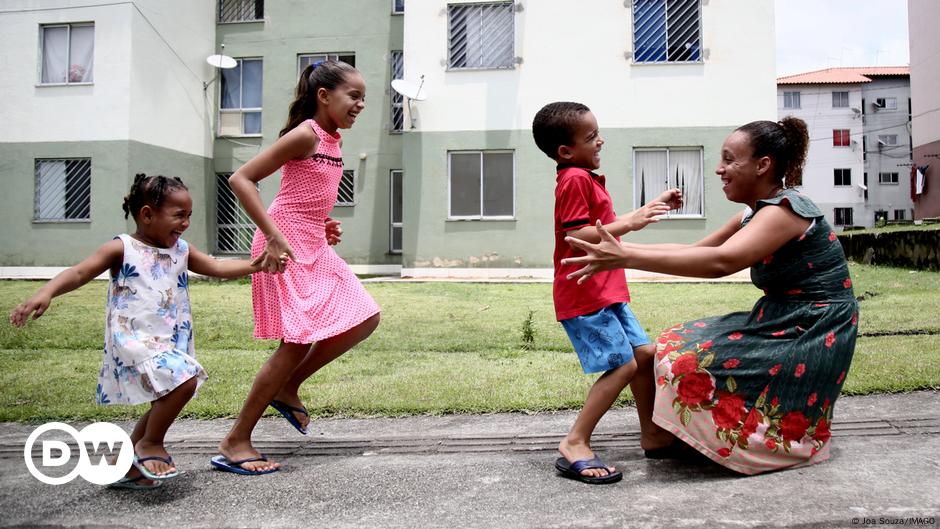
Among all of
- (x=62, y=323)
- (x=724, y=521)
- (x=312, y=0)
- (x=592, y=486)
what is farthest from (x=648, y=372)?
(x=312, y=0)

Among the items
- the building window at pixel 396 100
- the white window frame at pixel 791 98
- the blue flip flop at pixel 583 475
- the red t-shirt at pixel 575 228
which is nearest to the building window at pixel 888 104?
the white window frame at pixel 791 98

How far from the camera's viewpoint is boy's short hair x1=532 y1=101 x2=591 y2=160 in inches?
113

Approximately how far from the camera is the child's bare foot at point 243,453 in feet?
9.36

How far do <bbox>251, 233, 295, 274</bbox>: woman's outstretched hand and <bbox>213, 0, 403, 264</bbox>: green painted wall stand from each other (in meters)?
14.1

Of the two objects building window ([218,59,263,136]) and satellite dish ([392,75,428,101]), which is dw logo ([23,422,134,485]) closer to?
satellite dish ([392,75,428,101])

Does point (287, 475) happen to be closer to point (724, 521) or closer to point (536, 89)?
point (724, 521)

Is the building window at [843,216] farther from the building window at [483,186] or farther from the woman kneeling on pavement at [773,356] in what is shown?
the woman kneeling on pavement at [773,356]

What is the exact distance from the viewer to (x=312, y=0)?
1734 cm

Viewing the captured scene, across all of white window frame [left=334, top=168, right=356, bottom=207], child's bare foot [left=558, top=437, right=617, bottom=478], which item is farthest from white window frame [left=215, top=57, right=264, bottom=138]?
child's bare foot [left=558, top=437, right=617, bottom=478]

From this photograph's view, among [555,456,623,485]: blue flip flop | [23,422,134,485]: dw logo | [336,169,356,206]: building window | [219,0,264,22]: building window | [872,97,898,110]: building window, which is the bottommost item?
[23,422,134,485]: dw logo

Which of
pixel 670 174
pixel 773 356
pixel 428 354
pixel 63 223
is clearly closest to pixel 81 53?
pixel 63 223

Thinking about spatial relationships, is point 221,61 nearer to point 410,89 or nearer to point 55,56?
point 55,56

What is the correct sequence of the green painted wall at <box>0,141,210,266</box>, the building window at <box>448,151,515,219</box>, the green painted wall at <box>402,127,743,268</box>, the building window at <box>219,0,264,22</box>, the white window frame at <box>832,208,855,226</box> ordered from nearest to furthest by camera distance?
the green painted wall at <box>402,127,743,268</box>, the building window at <box>448,151,515,219</box>, the green painted wall at <box>0,141,210,266</box>, the building window at <box>219,0,264,22</box>, the white window frame at <box>832,208,855,226</box>

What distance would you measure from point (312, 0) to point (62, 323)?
12.1 metres
